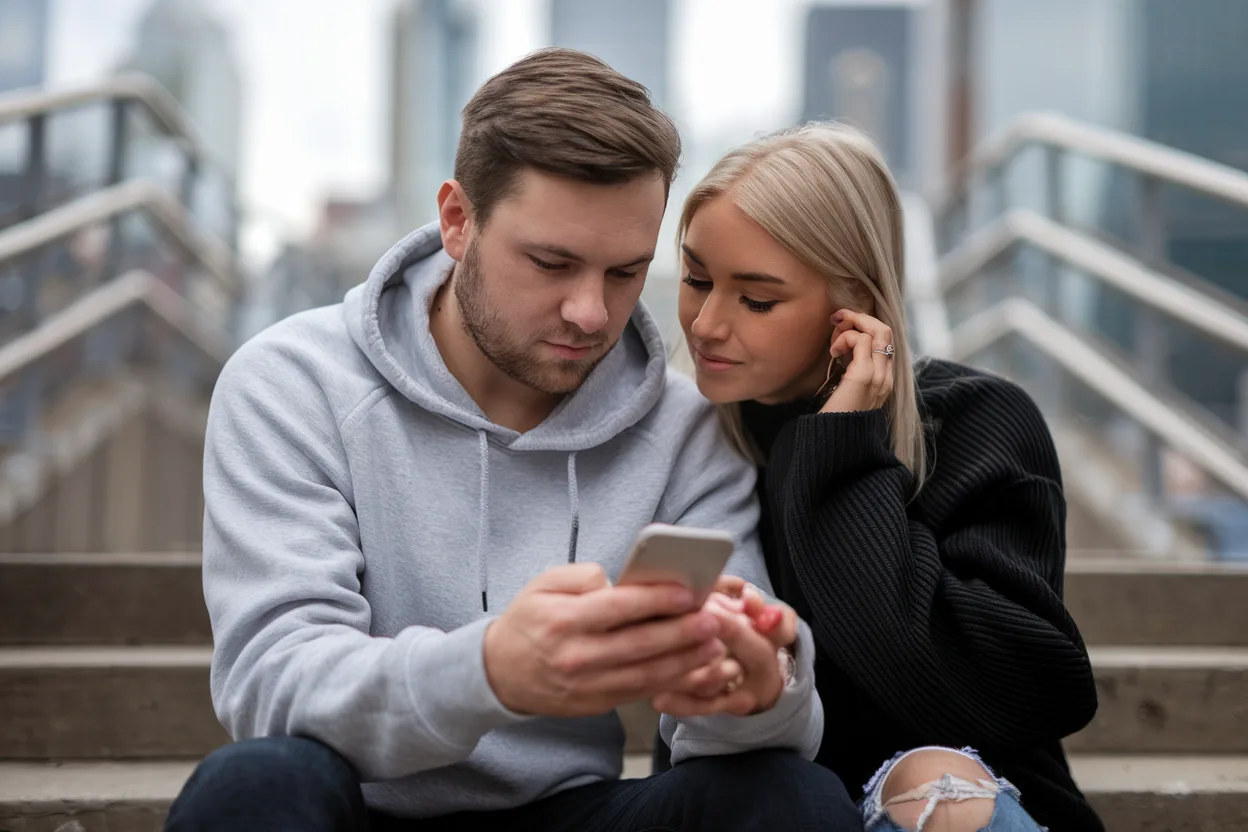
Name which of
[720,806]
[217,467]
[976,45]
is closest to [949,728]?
[720,806]

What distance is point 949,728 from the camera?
66.1 inches

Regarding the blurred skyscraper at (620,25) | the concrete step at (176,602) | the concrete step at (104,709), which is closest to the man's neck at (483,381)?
the concrete step at (104,709)

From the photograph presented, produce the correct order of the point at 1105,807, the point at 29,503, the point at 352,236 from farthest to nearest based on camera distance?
the point at 352,236 < the point at 29,503 < the point at 1105,807

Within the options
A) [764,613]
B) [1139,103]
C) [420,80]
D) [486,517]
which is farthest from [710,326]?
[1139,103]

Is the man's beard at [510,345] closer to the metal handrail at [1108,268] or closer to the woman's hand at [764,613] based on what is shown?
the woman's hand at [764,613]

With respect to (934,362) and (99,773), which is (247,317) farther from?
(934,362)

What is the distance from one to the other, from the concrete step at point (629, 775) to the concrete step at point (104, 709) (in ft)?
0.11

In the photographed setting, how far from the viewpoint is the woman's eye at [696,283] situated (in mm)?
1956

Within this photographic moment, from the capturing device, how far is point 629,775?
220 cm

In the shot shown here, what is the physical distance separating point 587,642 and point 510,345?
0.61 metres

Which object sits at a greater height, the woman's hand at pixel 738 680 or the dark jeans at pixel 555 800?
the woman's hand at pixel 738 680

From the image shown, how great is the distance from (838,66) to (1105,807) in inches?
3306

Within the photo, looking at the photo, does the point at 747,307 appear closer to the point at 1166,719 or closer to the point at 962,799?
the point at 962,799

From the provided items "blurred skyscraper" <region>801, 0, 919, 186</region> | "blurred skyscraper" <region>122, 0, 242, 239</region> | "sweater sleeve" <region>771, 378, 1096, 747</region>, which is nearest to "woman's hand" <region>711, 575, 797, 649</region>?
"sweater sleeve" <region>771, 378, 1096, 747</region>
